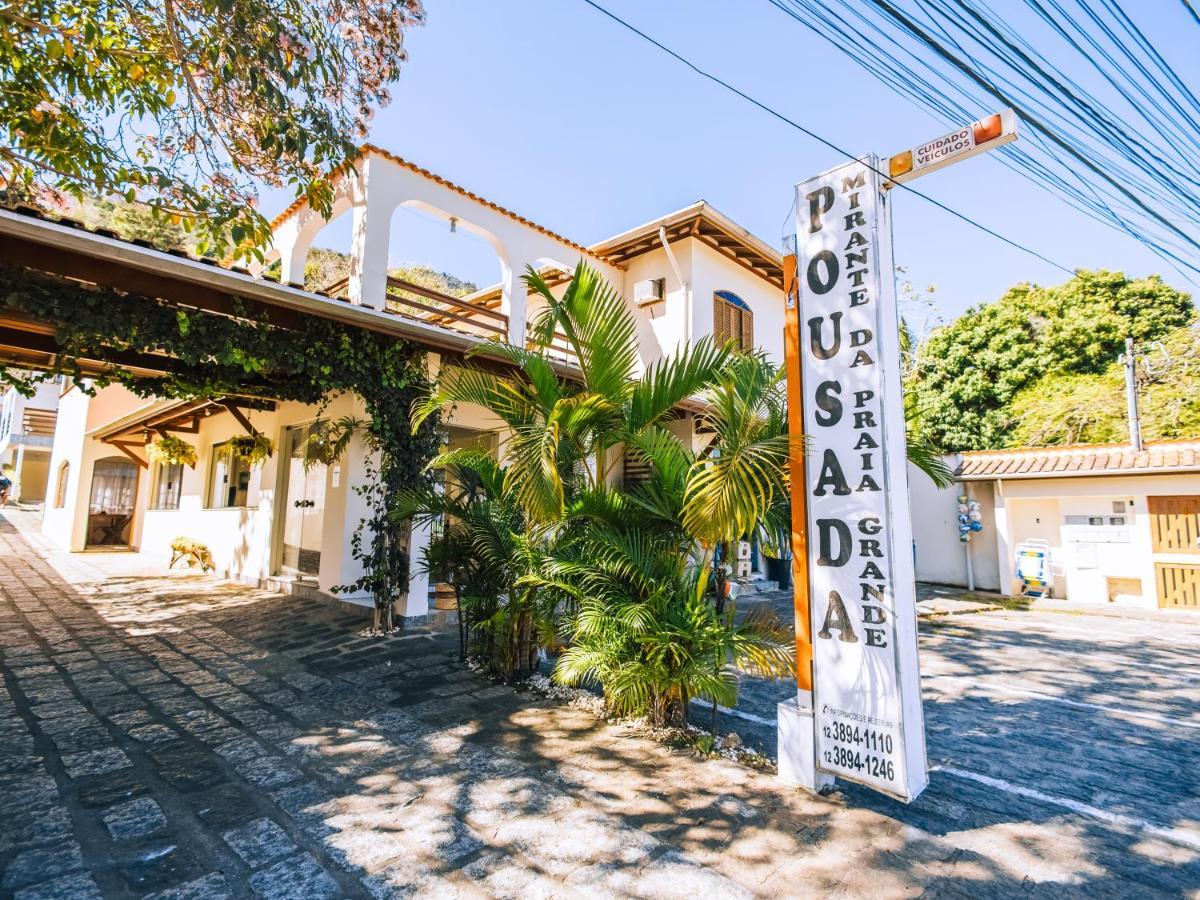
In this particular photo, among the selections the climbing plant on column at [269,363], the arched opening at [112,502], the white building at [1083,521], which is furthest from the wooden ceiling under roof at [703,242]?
the arched opening at [112,502]

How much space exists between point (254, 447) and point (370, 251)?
3635mm

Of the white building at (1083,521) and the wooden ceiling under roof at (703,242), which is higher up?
the wooden ceiling under roof at (703,242)

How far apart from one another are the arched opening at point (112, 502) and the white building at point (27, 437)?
8.73 ft

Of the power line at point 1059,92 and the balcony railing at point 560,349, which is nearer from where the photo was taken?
the power line at point 1059,92

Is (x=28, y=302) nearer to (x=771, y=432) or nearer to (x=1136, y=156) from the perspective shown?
(x=771, y=432)

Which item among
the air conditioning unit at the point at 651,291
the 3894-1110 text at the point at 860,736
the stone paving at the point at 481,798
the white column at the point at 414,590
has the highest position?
the air conditioning unit at the point at 651,291

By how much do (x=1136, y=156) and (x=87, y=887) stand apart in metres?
8.13

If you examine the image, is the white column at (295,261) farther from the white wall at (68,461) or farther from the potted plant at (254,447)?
the white wall at (68,461)

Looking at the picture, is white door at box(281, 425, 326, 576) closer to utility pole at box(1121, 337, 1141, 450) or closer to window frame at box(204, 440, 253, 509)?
window frame at box(204, 440, 253, 509)

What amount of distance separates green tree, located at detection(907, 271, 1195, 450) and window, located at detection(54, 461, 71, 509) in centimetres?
2327

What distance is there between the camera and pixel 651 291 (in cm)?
1041

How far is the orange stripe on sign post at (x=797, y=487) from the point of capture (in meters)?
3.01

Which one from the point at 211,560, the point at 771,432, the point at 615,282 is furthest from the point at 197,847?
the point at 615,282

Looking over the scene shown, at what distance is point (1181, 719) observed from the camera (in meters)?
4.35
